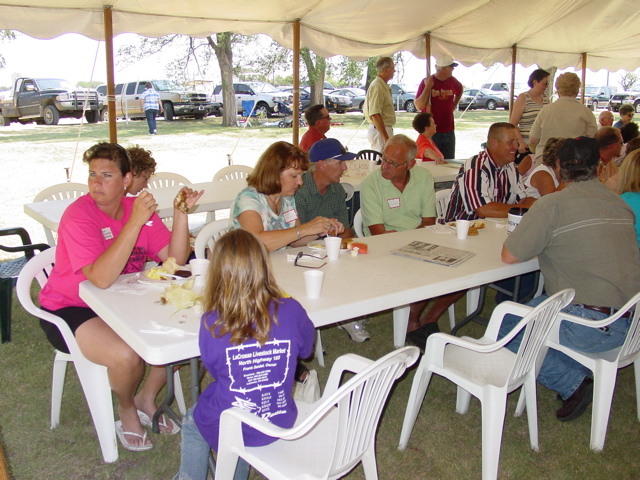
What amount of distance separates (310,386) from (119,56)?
18629 millimetres

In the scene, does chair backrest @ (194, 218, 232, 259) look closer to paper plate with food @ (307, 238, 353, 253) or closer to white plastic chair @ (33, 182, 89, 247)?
paper plate with food @ (307, 238, 353, 253)

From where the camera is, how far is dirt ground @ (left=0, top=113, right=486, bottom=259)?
27.9ft

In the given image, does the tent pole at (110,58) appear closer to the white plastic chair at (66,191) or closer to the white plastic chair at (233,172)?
the white plastic chair at (233,172)

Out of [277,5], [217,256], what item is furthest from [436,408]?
[277,5]

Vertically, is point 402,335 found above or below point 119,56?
below

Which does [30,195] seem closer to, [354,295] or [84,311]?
[84,311]

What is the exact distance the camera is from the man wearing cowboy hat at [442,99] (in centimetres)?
775

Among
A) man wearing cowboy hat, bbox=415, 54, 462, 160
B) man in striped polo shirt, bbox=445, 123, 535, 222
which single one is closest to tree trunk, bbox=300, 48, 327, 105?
man wearing cowboy hat, bbox=415, 54, 462, 160

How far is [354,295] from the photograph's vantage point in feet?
7.30

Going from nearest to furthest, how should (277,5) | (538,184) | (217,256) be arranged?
1. (217,256)
2. (538,184)
3. (277,5)

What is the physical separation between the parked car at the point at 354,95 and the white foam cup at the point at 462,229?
2069cm

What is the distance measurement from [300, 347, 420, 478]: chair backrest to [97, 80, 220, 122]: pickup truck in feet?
58.1

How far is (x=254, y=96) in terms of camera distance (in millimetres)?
18500

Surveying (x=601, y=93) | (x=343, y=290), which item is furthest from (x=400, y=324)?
(x=601, y=93)
